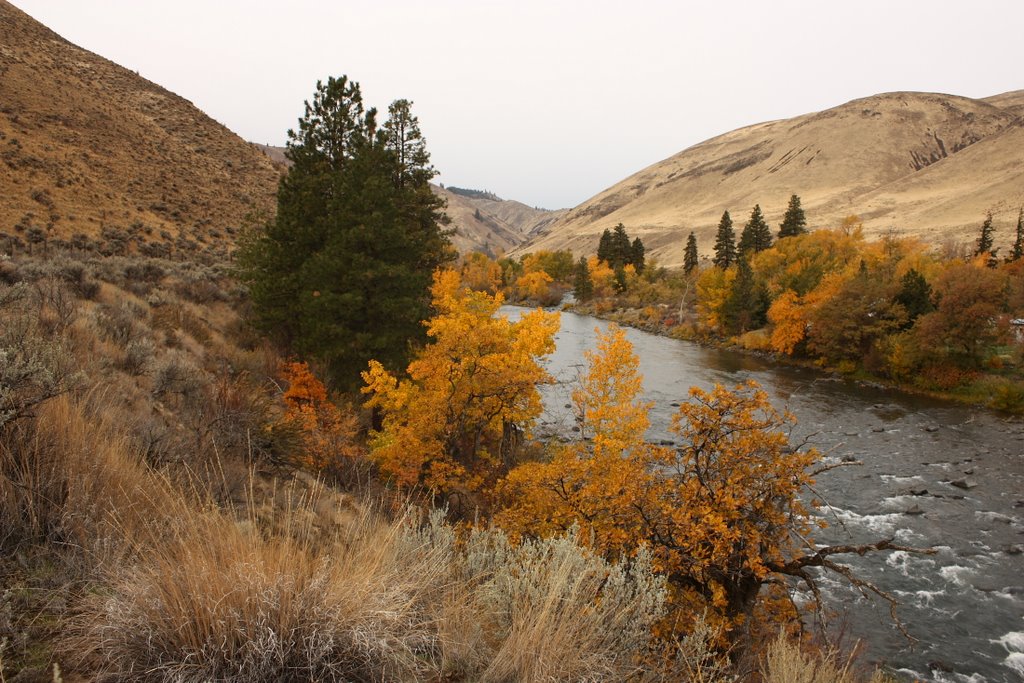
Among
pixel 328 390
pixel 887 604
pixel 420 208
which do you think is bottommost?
pixel 887 604

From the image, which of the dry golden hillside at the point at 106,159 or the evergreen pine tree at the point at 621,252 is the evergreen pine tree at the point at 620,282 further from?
the dry golden hillside at the point at 106,159

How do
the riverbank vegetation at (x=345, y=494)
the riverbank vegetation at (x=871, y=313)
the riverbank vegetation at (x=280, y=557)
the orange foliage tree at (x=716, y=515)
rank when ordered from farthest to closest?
the riverbank vegetation at (x=871, y=313) → the orange foliage tree at (x=716, y=515) → the riverbank vegetation at (x=345, y=494) → the riverbank vegetation at (x=280, y=557)

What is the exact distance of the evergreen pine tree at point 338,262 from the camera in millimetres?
19172

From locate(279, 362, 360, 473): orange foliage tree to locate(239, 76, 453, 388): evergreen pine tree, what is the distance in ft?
4.28

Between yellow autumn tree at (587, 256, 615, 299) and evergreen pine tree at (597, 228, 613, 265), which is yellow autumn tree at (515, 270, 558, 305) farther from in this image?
evergreen pine tree at (597, 228, 613, 265)

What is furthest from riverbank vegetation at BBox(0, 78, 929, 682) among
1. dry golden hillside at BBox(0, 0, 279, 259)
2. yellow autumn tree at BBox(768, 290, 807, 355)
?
yellow autumn tree at BBox(768, 290, 807, 355)

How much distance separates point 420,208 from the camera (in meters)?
28.2

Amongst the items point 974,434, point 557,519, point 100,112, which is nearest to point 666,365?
point 974,434

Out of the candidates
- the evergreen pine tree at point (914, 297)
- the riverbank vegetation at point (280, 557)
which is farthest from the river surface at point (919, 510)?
the evergreen pine tree at point (914, 297)

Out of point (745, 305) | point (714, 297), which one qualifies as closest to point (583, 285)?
point (714, 297)

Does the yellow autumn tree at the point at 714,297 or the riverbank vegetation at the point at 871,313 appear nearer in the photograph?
the riverbank vegetation at the point at 871,313

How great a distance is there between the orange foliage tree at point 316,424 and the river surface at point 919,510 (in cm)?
1031

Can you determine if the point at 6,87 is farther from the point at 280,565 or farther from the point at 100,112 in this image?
the point at 280,565

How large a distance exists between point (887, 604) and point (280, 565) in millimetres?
16876
